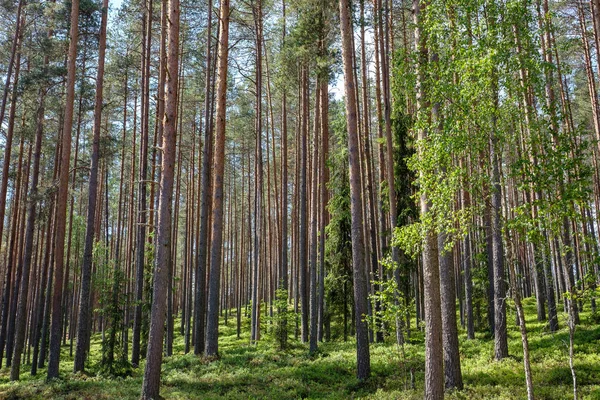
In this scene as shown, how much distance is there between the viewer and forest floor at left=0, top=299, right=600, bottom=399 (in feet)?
34.2

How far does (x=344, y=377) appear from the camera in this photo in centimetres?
1245

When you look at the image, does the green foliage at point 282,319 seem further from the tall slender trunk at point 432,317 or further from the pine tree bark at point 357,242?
the tall slender trunk at point 432,317

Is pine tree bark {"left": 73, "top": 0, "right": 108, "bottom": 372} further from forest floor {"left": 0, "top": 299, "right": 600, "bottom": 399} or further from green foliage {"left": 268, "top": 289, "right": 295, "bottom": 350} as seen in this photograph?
green foliage {"left": 268, "top": 289, "right": 295, "bottom": 350}

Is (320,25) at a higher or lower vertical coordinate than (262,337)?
higher

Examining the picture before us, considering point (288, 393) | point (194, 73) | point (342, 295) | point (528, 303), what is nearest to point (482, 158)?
point (288, 393)

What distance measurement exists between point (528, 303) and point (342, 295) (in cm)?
1609

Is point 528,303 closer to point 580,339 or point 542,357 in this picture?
point 580,339

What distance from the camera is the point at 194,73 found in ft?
80.3

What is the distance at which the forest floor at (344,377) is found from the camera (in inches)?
410

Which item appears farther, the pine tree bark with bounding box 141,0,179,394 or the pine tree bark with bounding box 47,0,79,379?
the pine tree bark with bounding box 47,0,79,379

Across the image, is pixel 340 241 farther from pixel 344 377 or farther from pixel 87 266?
pixel 87 266

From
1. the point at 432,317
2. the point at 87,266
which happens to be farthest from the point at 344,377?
the point at 87,266

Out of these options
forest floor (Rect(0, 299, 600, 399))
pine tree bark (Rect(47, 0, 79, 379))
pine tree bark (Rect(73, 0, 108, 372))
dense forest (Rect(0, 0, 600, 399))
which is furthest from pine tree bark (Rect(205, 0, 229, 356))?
pine tree bark (Rect(47, 0, 79, 379))

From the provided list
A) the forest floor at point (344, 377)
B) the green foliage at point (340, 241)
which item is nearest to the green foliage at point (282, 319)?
the forest floor at point (344, 377)
